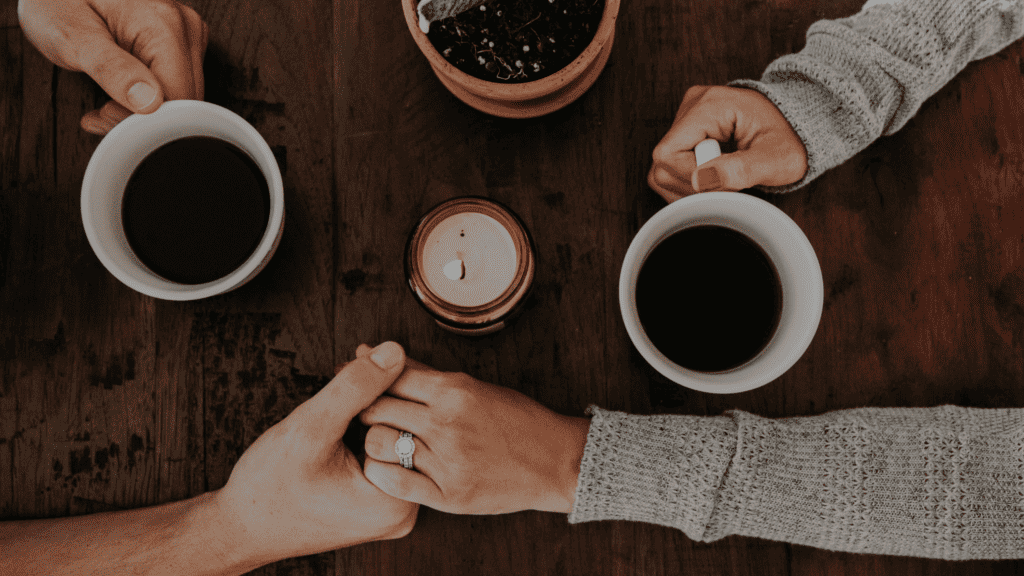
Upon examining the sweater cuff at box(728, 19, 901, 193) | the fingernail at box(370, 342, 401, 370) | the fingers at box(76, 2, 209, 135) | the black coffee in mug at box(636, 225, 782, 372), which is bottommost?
the fingernail at box(370, 342, 401, 370)

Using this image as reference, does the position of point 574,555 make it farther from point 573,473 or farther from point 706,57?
point 706,57

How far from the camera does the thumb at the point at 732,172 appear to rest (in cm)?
65

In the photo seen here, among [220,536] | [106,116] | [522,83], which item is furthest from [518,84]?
[220,536]

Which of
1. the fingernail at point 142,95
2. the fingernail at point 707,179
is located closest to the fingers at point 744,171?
the fingernail at point 707,179

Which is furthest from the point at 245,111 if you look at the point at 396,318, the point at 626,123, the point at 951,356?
the point at 951,356

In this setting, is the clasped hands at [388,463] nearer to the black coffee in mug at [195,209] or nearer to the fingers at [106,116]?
the black coffee in mug at [195,209]

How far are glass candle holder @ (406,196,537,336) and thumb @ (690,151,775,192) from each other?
21cm

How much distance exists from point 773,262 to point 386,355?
19.1 inches

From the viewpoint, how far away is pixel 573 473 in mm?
742

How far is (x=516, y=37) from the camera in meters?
0.67

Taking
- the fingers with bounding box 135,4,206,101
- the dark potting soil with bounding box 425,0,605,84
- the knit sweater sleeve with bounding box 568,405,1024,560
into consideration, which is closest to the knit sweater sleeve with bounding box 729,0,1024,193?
the dark potting soil with bounding box 425,0,605,84

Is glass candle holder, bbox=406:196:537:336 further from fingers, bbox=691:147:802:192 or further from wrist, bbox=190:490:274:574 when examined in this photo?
wrist, bbox=190:490:274:574

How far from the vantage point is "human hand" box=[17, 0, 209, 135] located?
0.70m

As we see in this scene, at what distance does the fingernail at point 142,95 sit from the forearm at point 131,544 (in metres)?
0.50
